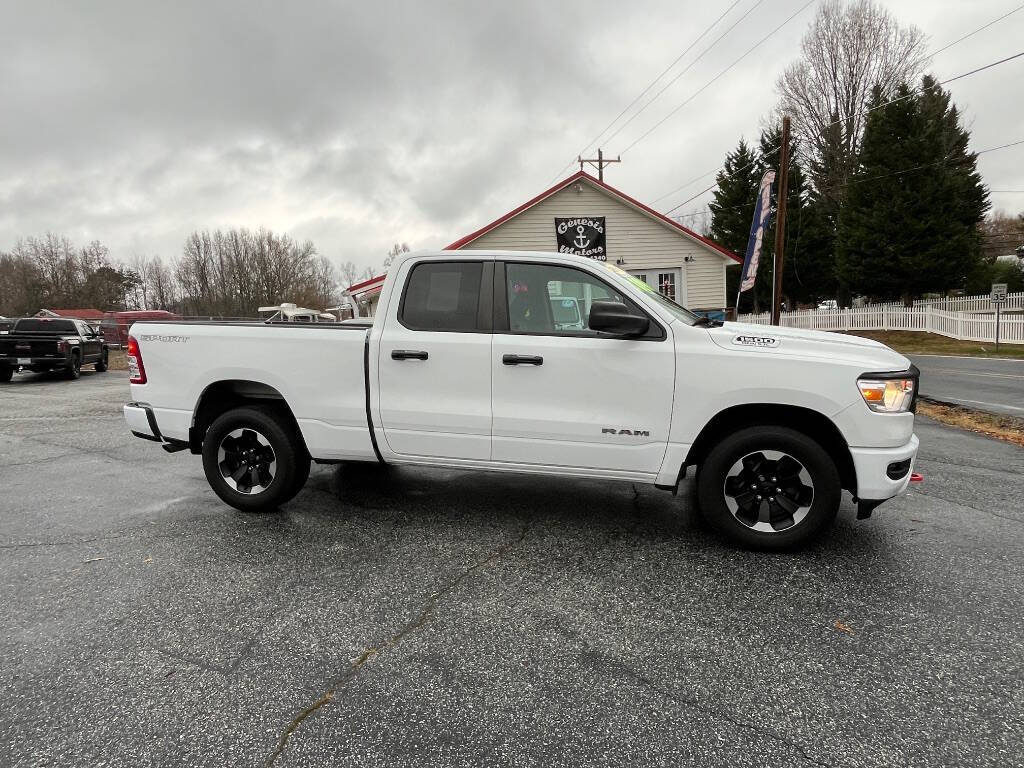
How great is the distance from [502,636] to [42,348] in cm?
1819

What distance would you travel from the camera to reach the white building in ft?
68.1

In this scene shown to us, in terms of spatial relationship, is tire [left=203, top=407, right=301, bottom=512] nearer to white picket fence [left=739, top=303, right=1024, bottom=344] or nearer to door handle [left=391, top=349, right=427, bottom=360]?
door handle [left=391, top=349, right=427, bottom=360]

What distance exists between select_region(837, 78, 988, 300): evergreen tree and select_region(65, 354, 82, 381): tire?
33203mm

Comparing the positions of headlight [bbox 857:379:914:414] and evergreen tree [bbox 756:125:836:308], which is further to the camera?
A: evergreen tree [bbox 756:125:836:308]

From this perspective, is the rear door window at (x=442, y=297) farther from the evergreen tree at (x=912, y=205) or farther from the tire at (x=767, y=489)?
the evergreen tree at (x=912, y=205)

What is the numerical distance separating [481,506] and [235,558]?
5.87 feet

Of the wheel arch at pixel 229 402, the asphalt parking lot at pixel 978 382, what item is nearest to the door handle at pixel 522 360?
the wheel arch at pixel 229 402

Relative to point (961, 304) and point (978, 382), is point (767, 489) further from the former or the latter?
point (961, 304)

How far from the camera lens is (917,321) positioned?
2677 centimetres

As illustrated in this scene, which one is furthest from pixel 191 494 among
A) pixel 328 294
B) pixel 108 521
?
pixel 328 294

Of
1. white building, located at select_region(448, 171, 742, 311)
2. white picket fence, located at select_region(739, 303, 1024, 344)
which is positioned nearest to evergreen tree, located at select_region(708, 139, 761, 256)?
white picket fence, located at select_region(739, 303, 1024, 344)

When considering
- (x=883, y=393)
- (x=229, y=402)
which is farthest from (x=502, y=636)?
(x=229, y=402)

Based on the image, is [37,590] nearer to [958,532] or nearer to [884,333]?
[958,532]

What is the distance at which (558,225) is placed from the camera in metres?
20.8
